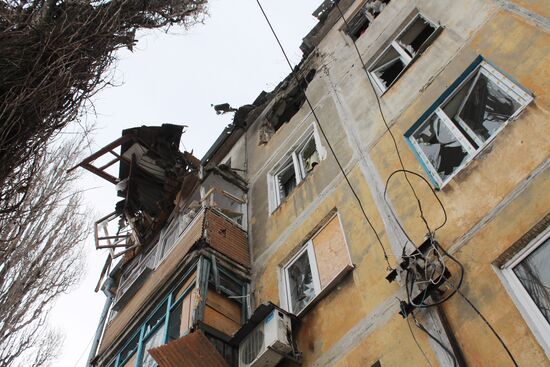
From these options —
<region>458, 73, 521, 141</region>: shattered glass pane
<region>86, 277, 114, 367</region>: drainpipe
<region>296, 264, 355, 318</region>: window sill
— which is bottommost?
<region>86, 277, 114, 367</region>: drainpipe

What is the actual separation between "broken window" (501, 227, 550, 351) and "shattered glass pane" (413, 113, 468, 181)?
164 cm

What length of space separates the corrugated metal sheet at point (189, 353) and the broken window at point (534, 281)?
3.73m

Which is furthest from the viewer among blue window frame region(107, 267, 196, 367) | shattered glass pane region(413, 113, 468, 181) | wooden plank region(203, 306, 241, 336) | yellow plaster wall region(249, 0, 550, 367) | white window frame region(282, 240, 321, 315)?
blue window frame region(107, 267, 196, 367)

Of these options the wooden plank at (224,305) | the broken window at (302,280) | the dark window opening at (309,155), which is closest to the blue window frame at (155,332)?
the wooden plank at (224,305)

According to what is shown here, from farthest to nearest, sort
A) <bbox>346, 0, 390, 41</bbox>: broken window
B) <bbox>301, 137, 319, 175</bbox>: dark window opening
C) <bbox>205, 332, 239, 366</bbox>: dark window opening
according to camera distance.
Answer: <bbox>346, 0, 390, 41</bbox>: broken window
<bbox>301, 137, 319, 175</bbox>: dark window opening
<bbox>205, 332, 239, 366</bbox>: dark window opening

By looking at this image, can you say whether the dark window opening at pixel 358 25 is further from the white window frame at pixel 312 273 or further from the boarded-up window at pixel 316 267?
the white window frame at pixel 312 273

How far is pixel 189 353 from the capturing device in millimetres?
5812

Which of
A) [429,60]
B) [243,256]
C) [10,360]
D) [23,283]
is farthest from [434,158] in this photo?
[10,360]

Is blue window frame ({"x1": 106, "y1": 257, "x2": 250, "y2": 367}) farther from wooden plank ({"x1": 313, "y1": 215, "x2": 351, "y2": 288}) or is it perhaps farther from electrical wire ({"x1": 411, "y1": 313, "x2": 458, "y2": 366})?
electrical wire ({"x1": 411, "y1": 313, "x2": 458, "y2": 366})

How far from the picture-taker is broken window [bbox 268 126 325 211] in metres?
9.45

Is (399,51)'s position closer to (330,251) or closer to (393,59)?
(393,59)

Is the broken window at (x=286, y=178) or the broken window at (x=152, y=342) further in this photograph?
the broken window at (x=286, y=178)

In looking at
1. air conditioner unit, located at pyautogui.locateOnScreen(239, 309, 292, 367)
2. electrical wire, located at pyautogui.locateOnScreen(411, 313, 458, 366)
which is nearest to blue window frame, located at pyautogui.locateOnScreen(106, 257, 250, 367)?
air conditioner unit, located at pyautogui.locateOnScreen(239, 309, 292, 367)

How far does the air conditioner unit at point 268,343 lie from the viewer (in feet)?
19.0
